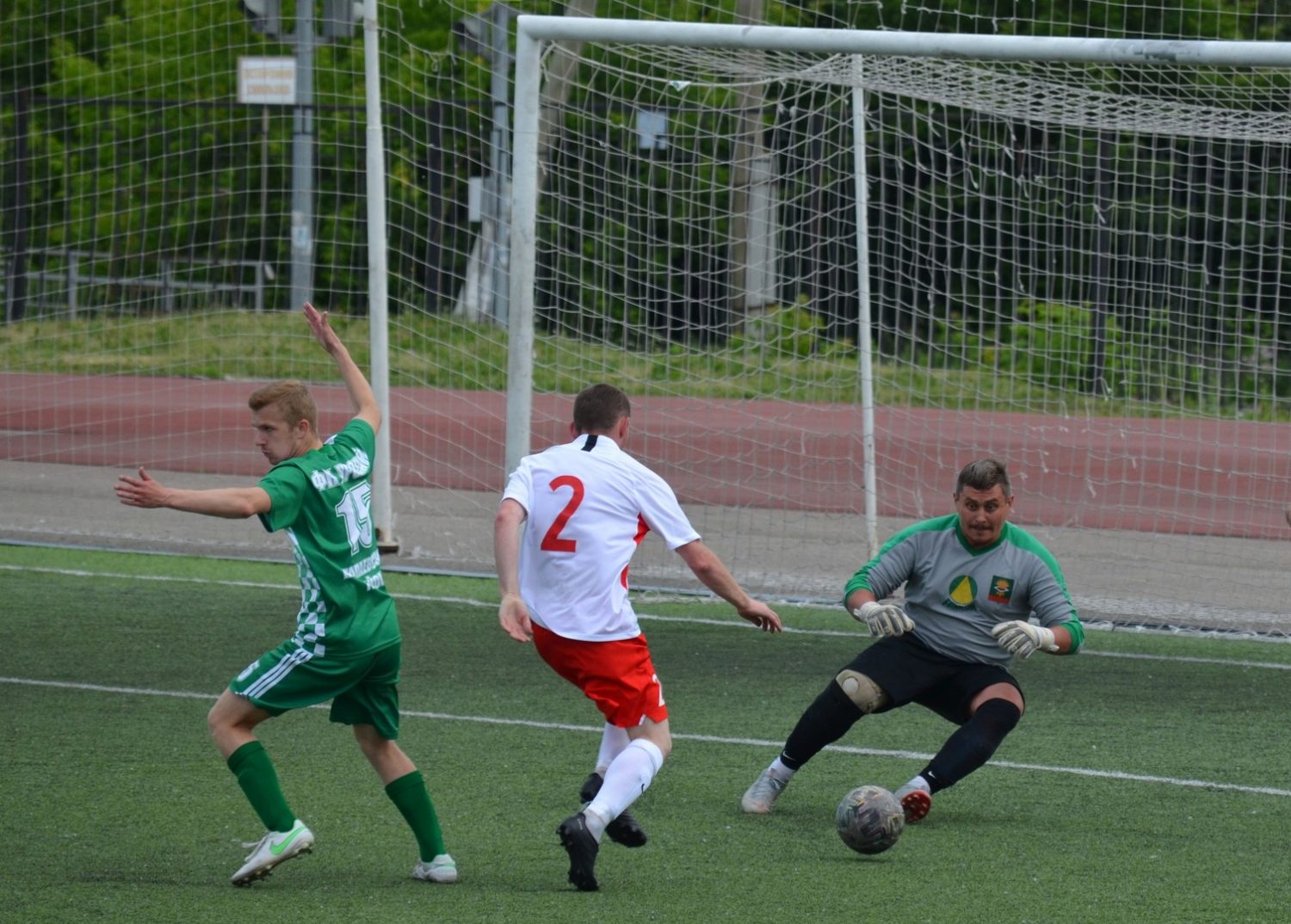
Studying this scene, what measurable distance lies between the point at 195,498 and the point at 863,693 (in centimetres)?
243

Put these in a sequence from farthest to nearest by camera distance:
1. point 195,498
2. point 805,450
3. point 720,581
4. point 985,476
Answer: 1. point 805,450
2. point 985,476
3. point 720,581
4. point 195,498

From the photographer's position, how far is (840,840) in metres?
5.32

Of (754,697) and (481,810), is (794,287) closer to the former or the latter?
(754,697)

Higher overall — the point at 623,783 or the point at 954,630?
the point at 954,630

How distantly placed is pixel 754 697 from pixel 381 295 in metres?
4.46

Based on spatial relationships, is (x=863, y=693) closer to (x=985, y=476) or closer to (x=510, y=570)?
(x=985, y=476)

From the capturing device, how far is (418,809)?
4750 mm

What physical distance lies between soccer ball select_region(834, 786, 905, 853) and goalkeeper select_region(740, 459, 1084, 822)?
436 millimetres

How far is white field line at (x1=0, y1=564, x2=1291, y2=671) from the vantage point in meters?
8.51

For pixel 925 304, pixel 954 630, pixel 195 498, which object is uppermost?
pixel 195 498

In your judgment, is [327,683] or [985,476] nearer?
[327,683]

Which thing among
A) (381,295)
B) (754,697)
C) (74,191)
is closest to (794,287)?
(381,295)

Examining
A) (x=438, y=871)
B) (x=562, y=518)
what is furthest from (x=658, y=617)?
(x=438, y=871)

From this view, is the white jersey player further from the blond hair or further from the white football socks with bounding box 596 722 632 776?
the blond hair
